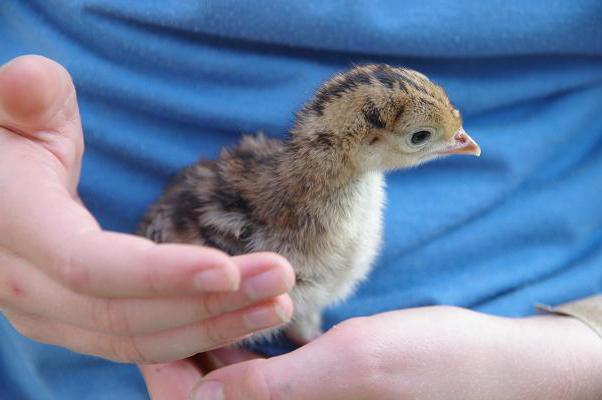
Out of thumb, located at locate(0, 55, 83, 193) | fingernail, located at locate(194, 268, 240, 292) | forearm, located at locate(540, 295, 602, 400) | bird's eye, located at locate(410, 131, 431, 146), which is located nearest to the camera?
fingernail, located at locate(194, 268, 240, 292)

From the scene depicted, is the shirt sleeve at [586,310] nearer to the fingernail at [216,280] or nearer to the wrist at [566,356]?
the wrist at [566,356]

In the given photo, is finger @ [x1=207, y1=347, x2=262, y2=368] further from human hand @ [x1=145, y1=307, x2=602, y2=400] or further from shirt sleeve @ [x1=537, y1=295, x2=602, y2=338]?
shirt sleeve @ [x1=537, y1=295, x2=602, y2=338]

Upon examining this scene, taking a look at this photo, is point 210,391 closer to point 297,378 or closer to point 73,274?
point 297,378

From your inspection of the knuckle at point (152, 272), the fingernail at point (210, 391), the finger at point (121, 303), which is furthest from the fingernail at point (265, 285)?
the fingernail at point (210, 391)

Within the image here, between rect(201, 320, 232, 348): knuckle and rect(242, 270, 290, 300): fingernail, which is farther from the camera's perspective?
rect(201, 320, 232, 348): knuckle

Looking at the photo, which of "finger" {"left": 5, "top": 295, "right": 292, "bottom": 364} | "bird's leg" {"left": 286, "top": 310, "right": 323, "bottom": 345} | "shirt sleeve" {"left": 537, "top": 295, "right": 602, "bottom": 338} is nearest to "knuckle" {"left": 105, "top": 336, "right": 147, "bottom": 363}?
"finger" {"left": 5, "top": 295, "right": 292, "bottom": 364}

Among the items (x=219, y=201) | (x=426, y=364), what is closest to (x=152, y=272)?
(x=219, y=201)

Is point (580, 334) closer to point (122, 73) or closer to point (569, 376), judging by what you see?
point (569, 376)
